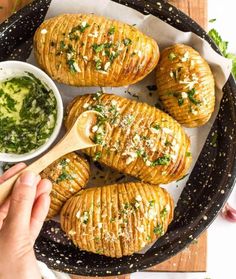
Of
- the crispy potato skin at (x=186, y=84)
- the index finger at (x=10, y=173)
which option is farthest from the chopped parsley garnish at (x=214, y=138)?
the index finger at (x=10, y=173)

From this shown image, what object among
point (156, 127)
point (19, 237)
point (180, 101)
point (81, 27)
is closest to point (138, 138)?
point (156, 127)

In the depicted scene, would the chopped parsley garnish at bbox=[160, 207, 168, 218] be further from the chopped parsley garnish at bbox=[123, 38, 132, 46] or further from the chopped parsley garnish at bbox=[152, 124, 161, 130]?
the chopped parsley garnish at bbox=[123, 38, 132, 46]

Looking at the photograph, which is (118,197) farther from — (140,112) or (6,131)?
(6,131)

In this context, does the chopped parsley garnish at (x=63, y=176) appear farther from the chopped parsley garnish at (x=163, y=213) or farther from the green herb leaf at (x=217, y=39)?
the green herb leaf at (x=217, y=39)

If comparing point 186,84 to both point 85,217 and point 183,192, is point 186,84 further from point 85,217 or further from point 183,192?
point 85,217

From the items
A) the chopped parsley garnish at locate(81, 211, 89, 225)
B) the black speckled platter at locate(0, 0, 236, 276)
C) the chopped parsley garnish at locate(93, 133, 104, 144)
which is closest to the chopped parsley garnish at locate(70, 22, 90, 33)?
the black speckled platter at locate(0, 0, 236, 276)

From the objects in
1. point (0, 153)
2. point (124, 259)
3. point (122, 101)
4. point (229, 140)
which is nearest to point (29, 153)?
point (0, 153)
